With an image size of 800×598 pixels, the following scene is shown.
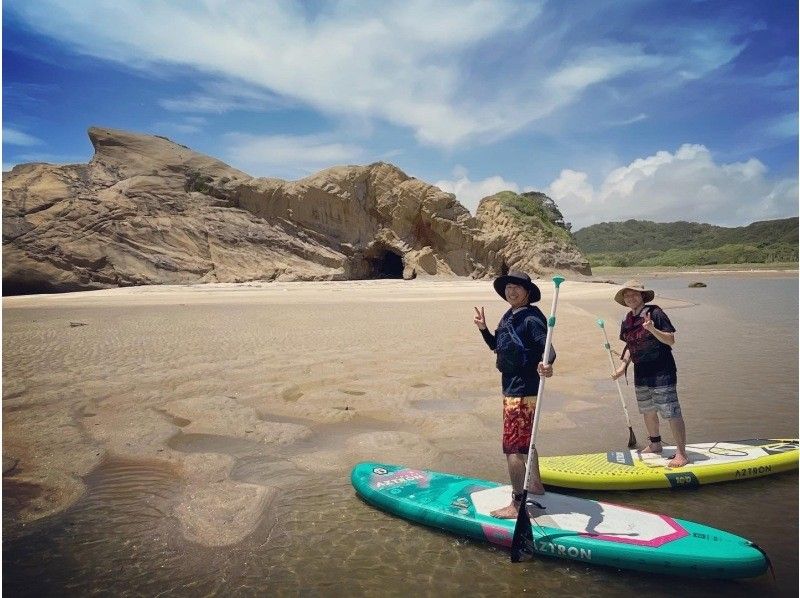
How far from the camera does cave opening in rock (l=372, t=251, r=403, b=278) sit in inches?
1703

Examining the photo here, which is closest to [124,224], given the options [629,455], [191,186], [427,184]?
[191,186]

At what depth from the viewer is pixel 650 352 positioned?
16.1 ft

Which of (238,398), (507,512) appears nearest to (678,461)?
(507,512)

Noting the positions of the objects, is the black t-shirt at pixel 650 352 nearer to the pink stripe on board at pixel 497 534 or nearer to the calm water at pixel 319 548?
the calm water at pixel 319 548

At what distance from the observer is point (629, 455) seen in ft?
16.7

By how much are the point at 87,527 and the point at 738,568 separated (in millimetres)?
4529

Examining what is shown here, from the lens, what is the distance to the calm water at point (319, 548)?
3160mm

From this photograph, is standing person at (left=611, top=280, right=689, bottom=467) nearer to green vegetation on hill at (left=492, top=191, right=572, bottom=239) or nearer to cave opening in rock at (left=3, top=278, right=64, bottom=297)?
cave opening in rock at (left=3, top=278, right=64, bottom=297)

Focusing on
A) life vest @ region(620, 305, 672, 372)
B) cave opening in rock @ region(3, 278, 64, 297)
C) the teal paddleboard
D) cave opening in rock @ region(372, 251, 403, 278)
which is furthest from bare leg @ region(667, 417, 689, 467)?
cave opening in rock @ region(372, 251, 403, 278)

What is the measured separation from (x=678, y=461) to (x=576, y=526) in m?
1.66

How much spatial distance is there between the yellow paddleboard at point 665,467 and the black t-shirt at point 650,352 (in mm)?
760

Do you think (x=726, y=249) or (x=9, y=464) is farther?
(x=726, y=249)

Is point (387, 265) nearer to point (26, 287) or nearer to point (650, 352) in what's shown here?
point (26, 287)

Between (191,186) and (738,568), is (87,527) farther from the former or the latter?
(191,186)
